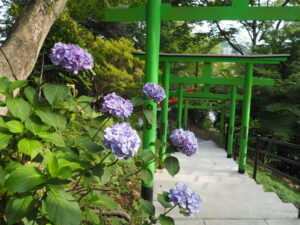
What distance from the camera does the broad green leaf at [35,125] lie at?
1.17m

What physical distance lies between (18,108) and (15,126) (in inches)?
3.4

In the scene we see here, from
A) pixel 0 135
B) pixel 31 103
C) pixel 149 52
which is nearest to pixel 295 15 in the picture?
pixel 149 52

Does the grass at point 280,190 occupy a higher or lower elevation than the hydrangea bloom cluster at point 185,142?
lower

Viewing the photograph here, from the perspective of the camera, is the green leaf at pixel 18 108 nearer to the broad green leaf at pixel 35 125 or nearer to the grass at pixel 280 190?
the broad green leaf at pixel 35 125

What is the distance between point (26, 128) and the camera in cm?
123

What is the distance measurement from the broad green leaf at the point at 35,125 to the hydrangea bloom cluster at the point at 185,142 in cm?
64

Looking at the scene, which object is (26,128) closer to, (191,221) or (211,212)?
(191,221)

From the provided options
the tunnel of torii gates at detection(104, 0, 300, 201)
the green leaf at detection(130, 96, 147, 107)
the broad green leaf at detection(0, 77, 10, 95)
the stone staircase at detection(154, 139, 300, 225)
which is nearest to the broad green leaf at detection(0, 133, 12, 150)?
the broad green leaf at detection(0, 77, 10, 95)

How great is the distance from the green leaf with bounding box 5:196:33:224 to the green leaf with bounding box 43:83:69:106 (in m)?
0.43

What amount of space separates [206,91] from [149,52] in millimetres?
6691

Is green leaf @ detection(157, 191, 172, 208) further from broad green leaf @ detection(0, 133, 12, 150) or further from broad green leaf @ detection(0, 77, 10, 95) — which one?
broad green leaf @ detection(0, 77, 10, 95)

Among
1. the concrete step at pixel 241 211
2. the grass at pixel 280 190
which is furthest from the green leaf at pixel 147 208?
the grass at pixel 280 190

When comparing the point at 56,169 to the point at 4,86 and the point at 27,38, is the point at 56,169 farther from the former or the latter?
the point at 27,38

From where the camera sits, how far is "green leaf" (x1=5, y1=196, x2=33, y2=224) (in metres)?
1.00
